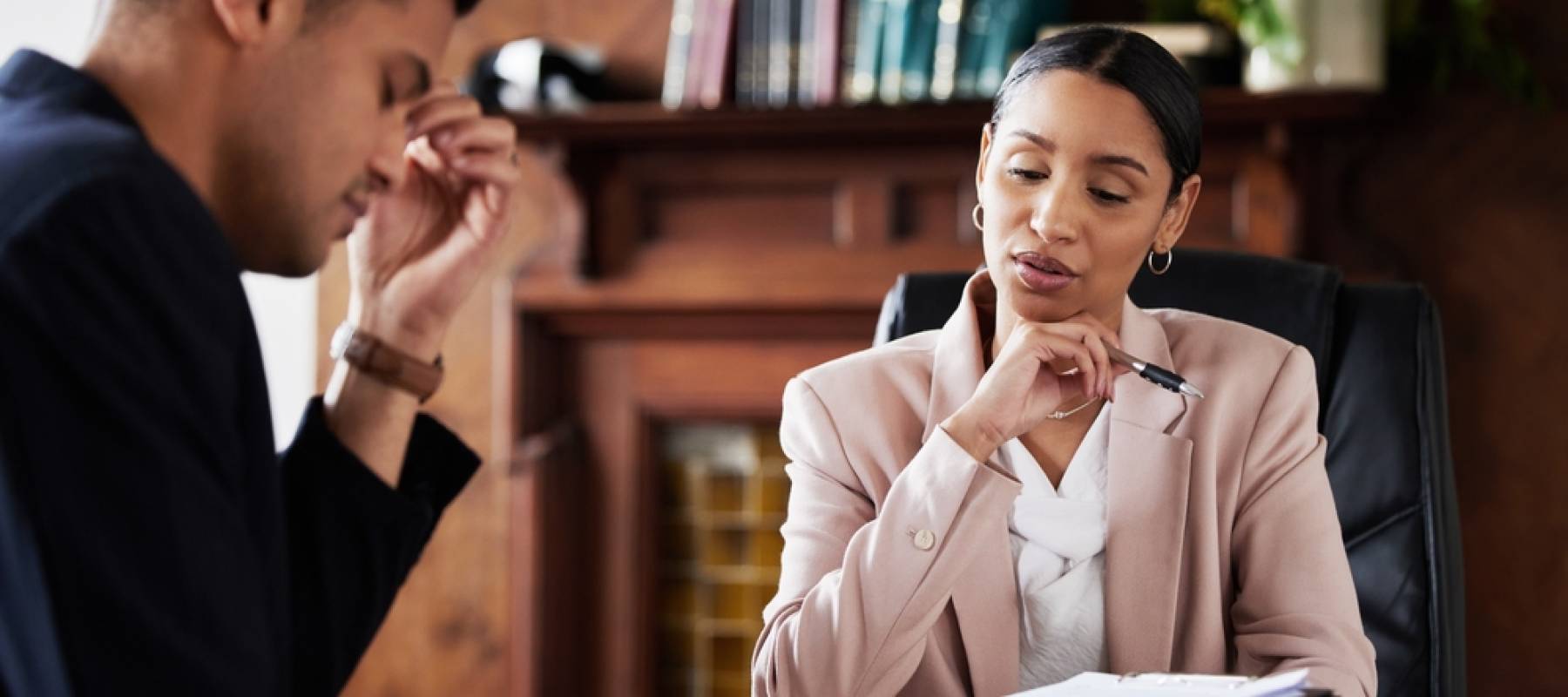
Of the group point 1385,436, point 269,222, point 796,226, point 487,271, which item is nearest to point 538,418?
point 487,271

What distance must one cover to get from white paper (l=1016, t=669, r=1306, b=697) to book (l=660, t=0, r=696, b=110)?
1.84 meters

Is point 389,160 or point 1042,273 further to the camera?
point 1042,273

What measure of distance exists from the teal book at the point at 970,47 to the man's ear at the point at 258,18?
5.90 feet

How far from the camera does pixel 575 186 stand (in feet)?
9.69

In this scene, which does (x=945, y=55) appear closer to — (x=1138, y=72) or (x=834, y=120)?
(x=834, y=120)

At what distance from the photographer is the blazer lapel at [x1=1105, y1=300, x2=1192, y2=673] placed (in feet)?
4.29

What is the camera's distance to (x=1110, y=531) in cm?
133

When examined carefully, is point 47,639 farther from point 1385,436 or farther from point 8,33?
point 8,33

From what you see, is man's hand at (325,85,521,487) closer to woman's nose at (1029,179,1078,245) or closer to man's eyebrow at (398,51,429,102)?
man's eyebrow at (398,51,429,102)

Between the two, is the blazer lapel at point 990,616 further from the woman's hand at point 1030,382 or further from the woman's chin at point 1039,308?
the woman's chin at point 1039,308

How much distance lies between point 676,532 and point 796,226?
0.65 m

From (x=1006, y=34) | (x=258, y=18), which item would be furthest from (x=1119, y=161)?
(x=1006, y=34)

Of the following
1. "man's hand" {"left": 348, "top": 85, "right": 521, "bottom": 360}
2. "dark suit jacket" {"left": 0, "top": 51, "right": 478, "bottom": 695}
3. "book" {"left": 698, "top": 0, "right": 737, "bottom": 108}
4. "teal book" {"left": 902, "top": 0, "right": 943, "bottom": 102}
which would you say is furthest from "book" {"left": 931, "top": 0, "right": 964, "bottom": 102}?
"dark suit jacket" {"left": 0, "top": 51, "right": 478, "bottom": 695}

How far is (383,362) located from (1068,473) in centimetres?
60
